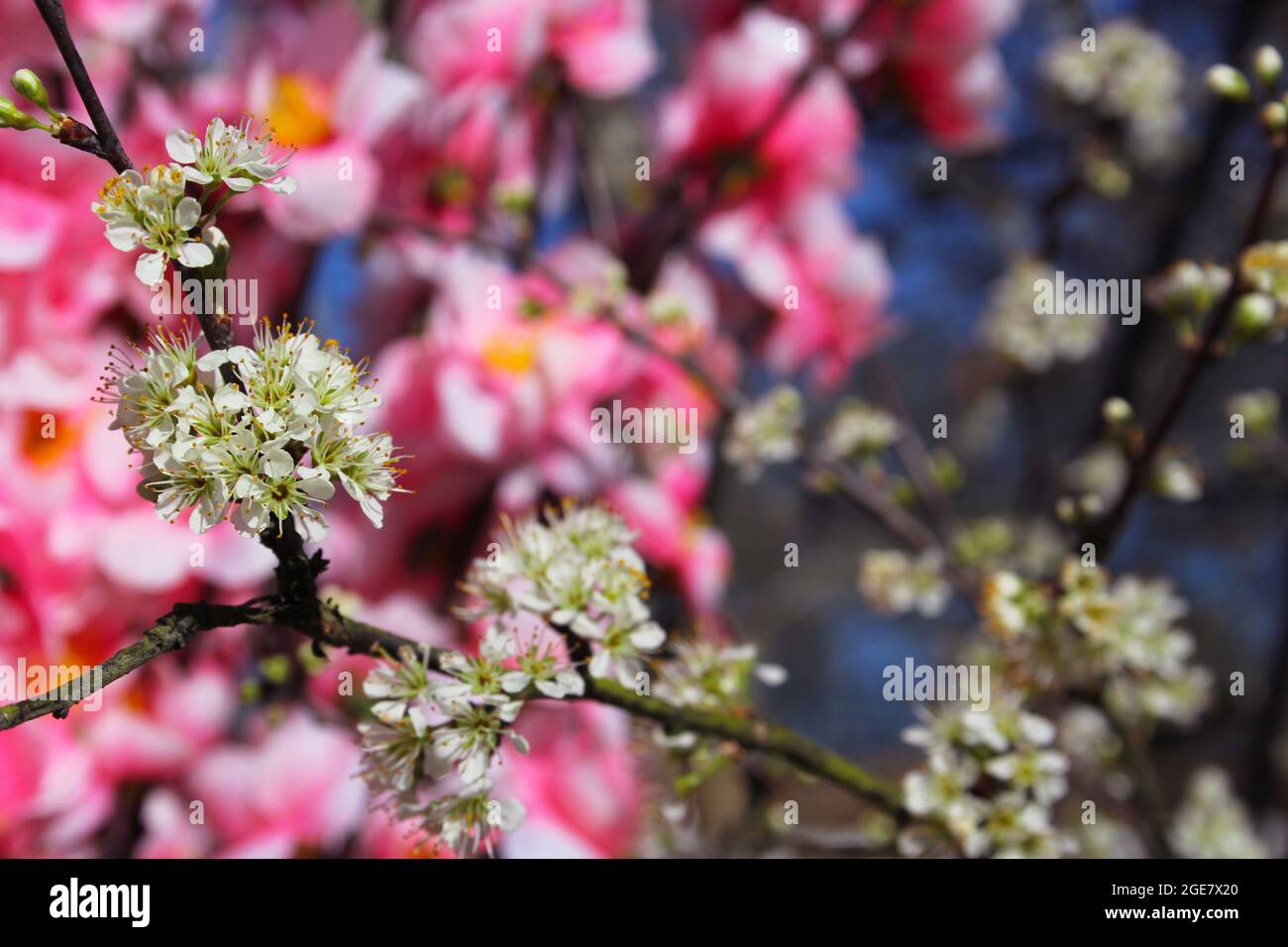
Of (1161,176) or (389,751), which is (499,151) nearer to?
(389,751)

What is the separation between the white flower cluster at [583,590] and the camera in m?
0.27

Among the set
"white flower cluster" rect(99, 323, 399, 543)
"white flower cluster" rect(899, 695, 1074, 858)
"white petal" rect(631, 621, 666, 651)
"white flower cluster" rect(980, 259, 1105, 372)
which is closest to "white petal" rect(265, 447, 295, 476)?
"white flower cluster" rect(99, 323, 399, 543)

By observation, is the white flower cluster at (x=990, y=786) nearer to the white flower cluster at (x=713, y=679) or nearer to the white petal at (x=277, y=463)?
the white flower cluster at (x=713, y=679)

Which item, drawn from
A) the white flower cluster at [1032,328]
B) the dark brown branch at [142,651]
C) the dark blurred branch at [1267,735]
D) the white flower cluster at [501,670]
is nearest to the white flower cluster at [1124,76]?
the white flower cluster at [1032,328]

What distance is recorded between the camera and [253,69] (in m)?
0.43

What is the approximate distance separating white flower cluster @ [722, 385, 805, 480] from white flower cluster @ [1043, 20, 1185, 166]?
13.3 inches

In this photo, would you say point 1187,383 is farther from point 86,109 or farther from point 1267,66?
point 86,109

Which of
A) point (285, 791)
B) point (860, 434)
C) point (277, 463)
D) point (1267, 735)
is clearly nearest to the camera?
point (277, 463)

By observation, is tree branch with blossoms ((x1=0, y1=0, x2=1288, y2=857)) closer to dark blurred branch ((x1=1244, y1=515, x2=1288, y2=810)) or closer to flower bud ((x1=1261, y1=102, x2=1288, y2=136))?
flower bud ((x1=1261, y1=102, x2=1288, y2=136))

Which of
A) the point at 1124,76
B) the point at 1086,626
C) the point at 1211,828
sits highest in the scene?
the point at 1124,76

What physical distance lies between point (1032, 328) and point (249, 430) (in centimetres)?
56

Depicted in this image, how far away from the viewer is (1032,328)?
2.08 ft

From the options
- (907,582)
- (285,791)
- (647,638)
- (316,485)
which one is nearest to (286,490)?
(316,485)

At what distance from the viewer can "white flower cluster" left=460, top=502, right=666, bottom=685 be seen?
269 millimetres
